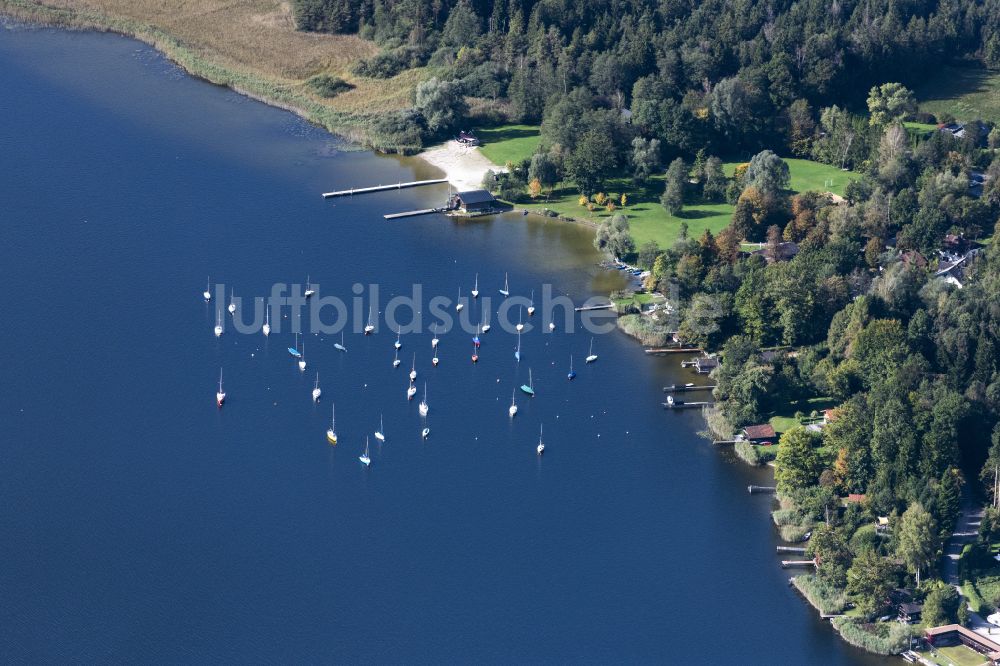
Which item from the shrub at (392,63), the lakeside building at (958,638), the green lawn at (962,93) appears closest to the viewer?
the lakeside building at (958,638)

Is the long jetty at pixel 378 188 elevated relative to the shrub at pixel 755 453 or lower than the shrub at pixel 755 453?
elevated

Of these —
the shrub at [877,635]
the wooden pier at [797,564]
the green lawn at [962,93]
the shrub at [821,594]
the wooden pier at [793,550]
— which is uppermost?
the green lawn at [962,93]

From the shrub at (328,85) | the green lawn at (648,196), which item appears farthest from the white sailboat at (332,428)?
the shrub at (328,85)

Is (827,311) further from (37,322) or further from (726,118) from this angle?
(37,322)

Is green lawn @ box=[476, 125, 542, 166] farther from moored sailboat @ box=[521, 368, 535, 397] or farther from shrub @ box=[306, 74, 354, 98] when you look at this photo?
moored sailboat @ box=[521, 368, 535, 397]

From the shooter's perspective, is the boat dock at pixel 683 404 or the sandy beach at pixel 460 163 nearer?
the boat dock at pixel 683 404

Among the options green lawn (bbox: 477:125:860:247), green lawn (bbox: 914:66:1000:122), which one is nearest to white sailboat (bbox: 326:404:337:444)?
green lawn (bbox: 477:125:860:247)

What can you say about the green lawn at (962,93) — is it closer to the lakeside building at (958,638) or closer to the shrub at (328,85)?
the shrub at (328,85)
